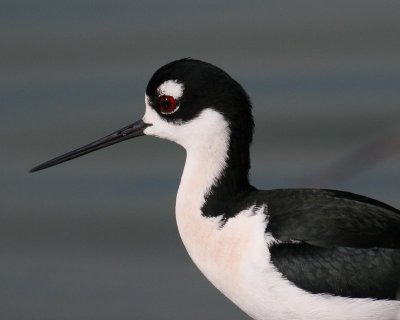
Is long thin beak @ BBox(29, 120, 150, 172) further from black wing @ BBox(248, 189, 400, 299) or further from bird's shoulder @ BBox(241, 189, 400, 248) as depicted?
black wing @ BBox(248, 189, 400, 299)

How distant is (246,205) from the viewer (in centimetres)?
630

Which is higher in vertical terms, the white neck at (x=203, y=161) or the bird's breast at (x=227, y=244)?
the white neck at (x=203, y=161)

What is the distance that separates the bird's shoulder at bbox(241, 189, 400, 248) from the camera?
610 cm

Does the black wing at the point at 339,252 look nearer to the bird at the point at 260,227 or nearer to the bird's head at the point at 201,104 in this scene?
the bird at the point at 260,227

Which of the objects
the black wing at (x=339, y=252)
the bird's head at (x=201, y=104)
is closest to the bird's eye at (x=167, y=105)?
the bird's head at (x=201, y=104)

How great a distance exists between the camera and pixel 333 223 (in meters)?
6.12

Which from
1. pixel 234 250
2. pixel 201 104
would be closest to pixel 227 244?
pixel 234 250

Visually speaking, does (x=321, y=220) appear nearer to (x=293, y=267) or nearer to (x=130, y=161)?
(x=293, y=267)

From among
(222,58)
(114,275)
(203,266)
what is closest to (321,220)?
(203,266)

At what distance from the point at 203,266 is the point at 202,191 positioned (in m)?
0.36

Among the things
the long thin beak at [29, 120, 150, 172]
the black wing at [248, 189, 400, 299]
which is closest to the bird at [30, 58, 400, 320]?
the black wing at [248, 189, 400, 299]

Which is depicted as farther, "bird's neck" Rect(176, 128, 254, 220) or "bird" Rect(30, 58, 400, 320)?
"bird's neck" Rect(176, 128, 254, 220)

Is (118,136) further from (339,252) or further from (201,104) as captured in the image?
(339,252)

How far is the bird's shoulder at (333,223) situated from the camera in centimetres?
610
